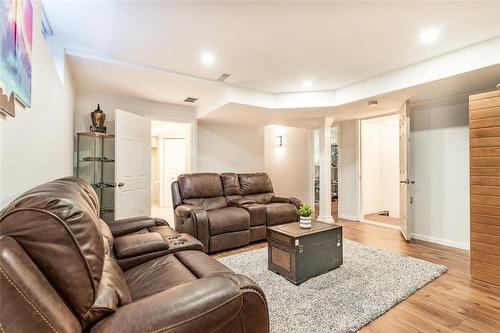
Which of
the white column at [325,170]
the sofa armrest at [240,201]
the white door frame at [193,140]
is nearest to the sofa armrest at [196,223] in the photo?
the sofa armrest at [240,201]

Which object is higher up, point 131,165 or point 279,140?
point 279,140

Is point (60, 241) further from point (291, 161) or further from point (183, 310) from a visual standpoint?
point (291, 161)

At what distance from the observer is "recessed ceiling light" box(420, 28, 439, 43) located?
2.14 meters

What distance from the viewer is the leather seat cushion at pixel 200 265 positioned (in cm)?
149

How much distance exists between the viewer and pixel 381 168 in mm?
5949

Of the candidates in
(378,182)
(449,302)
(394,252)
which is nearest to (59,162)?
(449,302)

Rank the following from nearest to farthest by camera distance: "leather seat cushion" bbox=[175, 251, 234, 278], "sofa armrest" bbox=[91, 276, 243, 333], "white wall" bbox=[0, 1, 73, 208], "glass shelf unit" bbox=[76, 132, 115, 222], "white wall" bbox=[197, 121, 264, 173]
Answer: "sofa armrest" bbox=[91, 276, 243, 333] → "white wall" bbox=[0, 1, 73, 208] → "leather seat cushion" bbox=[175, 251, 234, 278] → "glass shelf unit" bbox=[76, 132, 115, 222] → "white wall" bbox=[197, 121, 264, 173]

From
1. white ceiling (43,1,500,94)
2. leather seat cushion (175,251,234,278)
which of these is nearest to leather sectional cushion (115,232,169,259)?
leather seat cushion (175,251,234,278)

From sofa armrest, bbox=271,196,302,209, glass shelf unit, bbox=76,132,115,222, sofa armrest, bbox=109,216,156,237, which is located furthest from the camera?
sofa armrest, bbox=271,196,302,209

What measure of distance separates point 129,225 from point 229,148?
10.7 ft

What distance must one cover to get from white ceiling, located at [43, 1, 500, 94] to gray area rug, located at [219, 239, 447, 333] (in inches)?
89.2

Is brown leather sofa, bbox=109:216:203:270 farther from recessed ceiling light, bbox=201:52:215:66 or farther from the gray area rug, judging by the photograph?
recessed ceiling light, bbox=201:52:215:66

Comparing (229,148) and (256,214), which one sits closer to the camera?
(256,214)

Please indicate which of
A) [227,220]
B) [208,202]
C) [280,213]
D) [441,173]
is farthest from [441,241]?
[208,202]
